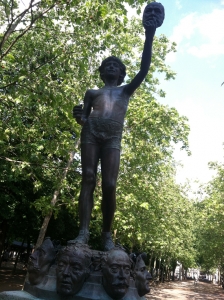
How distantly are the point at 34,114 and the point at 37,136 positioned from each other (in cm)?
194

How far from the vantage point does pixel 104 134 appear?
4.07m

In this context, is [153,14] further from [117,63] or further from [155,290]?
[155,290]

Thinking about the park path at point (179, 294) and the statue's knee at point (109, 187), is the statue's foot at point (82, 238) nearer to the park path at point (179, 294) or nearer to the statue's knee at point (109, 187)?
Answer: the statue's knee at point (109, 187)

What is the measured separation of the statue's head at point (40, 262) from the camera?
10.8 ft

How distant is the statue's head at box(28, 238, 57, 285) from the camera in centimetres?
329

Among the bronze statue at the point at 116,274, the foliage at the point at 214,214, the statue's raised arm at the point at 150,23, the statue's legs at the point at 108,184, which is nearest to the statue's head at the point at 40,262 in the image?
the bronze statue at the point at 116,274

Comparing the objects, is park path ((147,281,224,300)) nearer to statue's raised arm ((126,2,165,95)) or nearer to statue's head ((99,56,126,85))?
statue's head ((99,56,126,85))

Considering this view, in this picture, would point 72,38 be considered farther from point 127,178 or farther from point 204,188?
point 204,188

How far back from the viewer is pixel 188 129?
1477 cm

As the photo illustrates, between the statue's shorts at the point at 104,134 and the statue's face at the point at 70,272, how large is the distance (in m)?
1.40

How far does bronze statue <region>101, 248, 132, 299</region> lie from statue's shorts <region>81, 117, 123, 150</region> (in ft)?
4.57

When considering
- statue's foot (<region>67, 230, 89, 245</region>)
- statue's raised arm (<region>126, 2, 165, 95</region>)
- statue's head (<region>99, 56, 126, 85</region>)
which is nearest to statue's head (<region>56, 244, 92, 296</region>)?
statue's foot (<region>67, 230, 89, 245</region>)

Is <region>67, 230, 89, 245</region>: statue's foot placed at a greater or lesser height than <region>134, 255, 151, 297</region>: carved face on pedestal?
greater

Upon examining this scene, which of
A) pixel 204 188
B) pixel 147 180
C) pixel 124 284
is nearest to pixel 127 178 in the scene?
pixel 147 180
